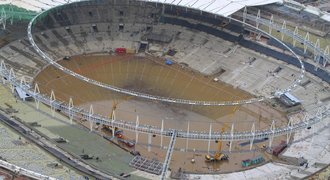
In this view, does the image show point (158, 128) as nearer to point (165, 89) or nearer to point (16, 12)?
point (165, 89)

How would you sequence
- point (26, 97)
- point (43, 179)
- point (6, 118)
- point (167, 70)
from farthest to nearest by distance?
point (167, 70), point (26, 97), point (6, 118), point (43, 179)

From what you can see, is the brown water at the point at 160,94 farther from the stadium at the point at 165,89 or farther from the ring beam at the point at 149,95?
the ring beam at the point at 149,95

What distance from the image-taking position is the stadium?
77.1 metres

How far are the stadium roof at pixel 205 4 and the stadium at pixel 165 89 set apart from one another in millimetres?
204

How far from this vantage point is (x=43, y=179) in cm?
6625

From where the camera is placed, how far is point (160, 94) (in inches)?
3903

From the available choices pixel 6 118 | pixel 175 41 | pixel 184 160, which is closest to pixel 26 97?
pixel 6 118

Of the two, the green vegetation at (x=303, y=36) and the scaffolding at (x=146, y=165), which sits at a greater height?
the green vegetation at (x=303, y=36)

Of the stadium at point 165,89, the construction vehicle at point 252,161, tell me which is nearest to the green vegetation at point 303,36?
the stadium at point 165,89

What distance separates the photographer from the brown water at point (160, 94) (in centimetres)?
8462

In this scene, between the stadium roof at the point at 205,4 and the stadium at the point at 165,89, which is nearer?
the stadium at the point at 165,89

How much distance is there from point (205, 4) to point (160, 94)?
21.6 m

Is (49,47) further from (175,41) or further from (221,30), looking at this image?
(221,30)

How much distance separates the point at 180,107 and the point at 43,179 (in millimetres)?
34440
